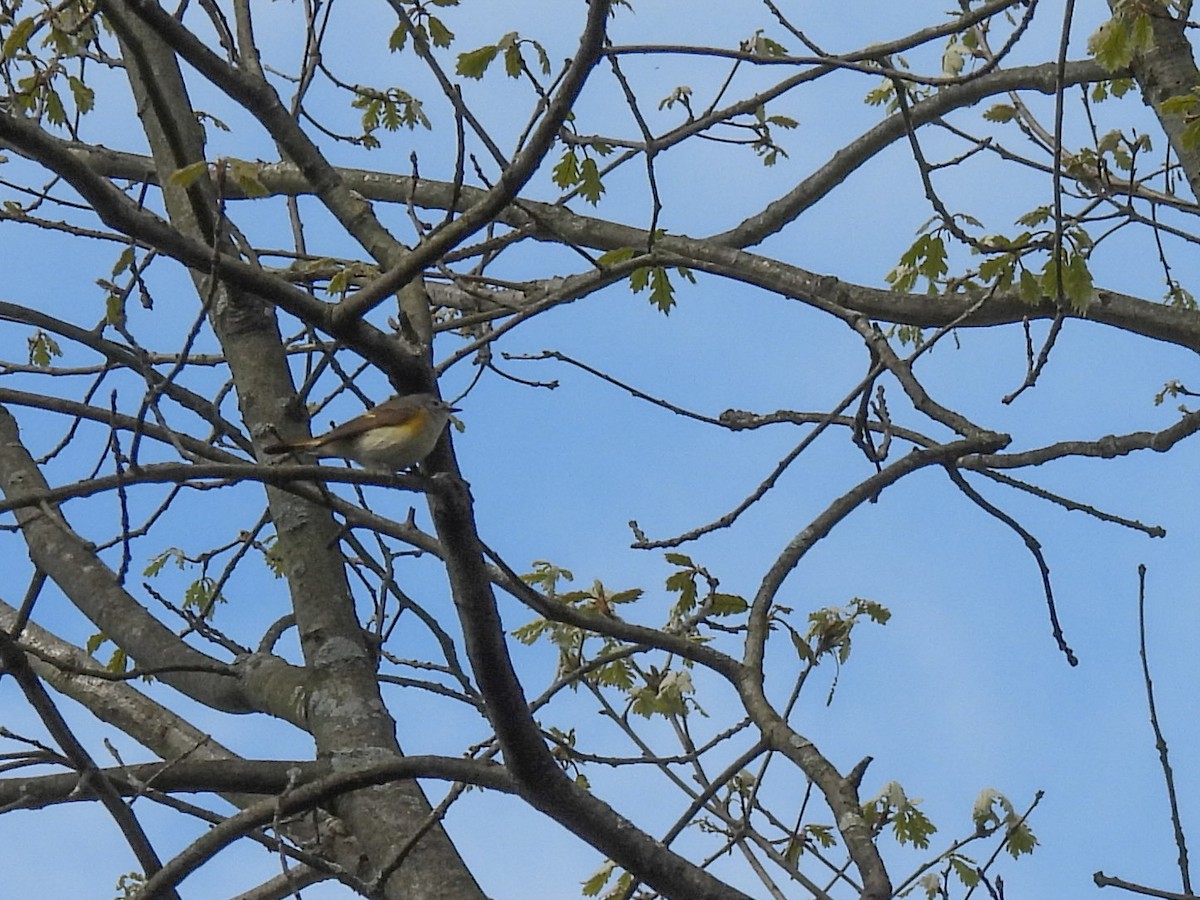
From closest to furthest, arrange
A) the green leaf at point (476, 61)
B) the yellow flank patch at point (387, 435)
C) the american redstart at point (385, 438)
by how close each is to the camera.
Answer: the american redstart at point (385, 438), the yellow flank patch at point (387, 435), the green leaf at point (476, 61)

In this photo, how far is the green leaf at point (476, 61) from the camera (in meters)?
4.79

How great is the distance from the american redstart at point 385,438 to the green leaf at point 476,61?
1.32 m

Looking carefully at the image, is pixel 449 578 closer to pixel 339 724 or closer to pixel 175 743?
pixel 339 724

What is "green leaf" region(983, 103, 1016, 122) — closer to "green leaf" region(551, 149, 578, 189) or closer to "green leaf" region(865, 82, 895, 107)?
"green leaf" region(865, 82, 895, 107)

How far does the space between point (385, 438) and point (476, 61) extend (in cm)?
153

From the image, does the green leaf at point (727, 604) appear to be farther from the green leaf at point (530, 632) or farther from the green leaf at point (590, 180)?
the green leaf at point (590, 180)

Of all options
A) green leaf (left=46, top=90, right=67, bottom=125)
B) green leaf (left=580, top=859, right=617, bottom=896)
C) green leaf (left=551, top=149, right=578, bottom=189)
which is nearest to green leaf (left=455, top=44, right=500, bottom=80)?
green leaf (left=551, top=149, right=578, bottom=189)

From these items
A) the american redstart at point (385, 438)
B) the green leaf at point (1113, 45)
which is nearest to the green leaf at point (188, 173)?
the american redstart at point (385, 438)

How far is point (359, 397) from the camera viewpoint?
405cm

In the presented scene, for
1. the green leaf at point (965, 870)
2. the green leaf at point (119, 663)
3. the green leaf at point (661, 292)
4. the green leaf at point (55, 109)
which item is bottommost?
the green leaf at point (965, 870)

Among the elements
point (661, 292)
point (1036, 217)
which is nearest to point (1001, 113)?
point (1036, 217)

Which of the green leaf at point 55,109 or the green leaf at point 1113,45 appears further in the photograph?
the green leaf at point 55,109

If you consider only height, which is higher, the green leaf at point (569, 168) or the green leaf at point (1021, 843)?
the green leaf at point (569, 168)

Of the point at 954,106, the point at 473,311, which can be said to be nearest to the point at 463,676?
the point at 473,311
